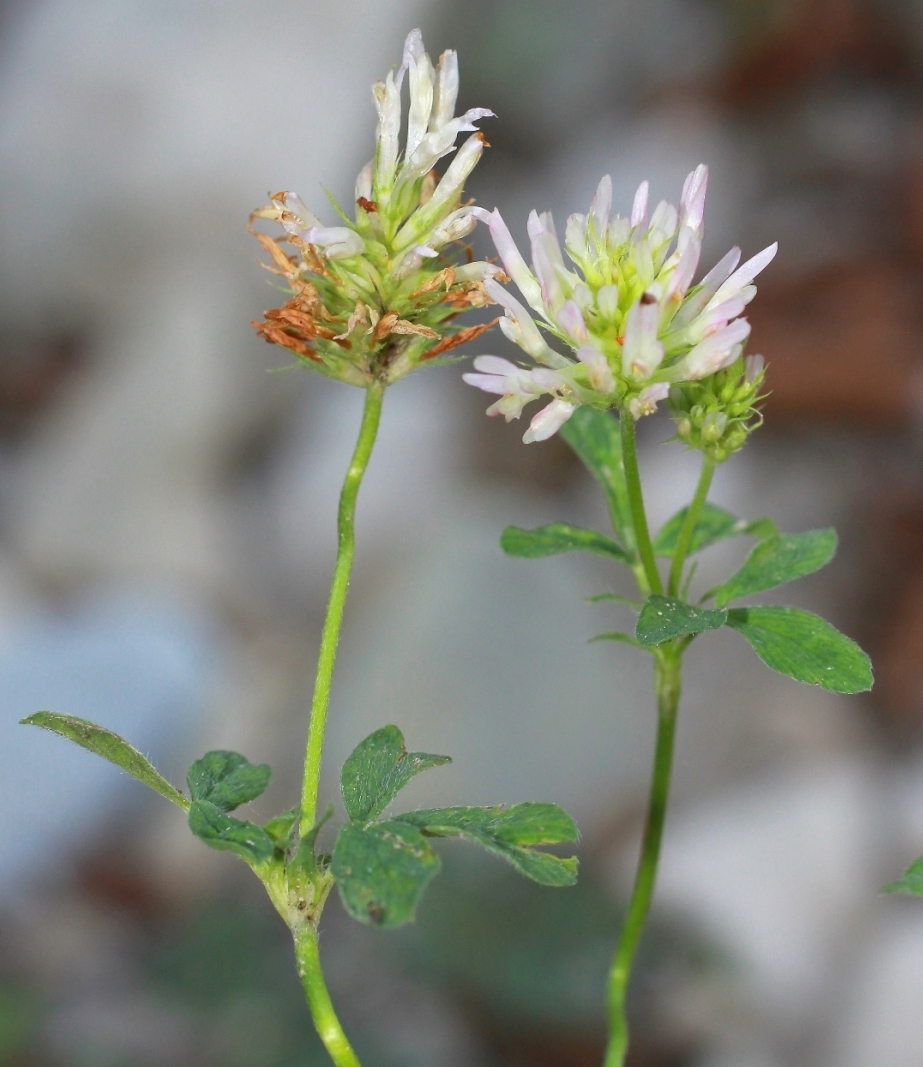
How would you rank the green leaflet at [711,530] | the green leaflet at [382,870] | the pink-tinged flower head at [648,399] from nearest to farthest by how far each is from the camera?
the green leaflet at [382,870] → the pink-tinged flower head at [648,399] → the green leaflet at [711,530]

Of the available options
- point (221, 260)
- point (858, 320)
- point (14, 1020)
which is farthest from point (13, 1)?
point (14, 1020)

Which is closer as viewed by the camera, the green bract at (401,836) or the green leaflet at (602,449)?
the green bract at (401,836)

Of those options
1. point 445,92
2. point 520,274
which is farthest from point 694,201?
point 445,92

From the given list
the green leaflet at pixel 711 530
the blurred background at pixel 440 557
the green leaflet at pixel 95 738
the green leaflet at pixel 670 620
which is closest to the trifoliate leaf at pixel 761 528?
the green leaflet at pixel 711 530

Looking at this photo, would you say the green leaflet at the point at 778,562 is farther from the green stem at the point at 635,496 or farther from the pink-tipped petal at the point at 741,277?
the pink-tipped petal at the point at 741,277

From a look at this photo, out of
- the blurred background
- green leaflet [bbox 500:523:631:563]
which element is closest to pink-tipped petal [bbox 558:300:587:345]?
green leaflet [bbox 500:523:631:563]

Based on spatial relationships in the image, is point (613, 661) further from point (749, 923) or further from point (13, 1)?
point (13, 1)

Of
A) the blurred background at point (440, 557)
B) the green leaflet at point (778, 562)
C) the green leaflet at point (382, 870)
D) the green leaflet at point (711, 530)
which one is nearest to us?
the green leaflet at point (382, 870)
